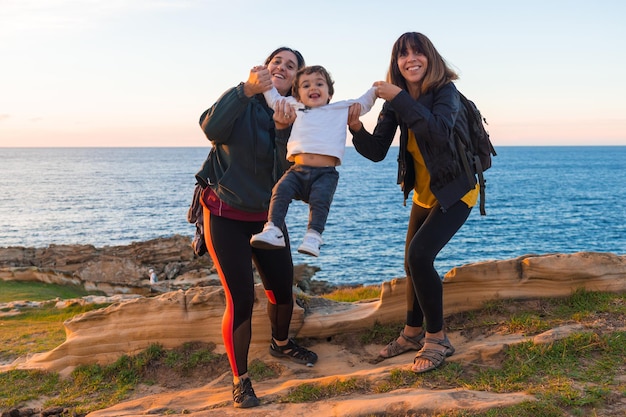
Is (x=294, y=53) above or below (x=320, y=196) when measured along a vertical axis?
above

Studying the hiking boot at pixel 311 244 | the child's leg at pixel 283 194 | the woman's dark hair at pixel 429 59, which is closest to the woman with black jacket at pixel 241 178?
the child's leg at pixel 283 194

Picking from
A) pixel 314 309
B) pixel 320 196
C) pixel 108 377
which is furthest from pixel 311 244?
pixel 108 377

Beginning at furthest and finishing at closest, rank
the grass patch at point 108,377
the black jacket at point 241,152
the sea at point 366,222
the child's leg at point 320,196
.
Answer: the sea at point 366,222
the grass patch at point 108,377
the black jacket at point 241,152
the child's leg at point 320,196

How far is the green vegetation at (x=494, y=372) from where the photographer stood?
459cm

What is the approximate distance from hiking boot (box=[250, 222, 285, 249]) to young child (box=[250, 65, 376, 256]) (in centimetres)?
10

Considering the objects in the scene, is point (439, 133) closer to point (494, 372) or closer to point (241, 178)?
point (241, 178)

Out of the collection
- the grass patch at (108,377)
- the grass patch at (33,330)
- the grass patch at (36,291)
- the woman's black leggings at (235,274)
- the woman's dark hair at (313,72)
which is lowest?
the grass patch at (36,291)

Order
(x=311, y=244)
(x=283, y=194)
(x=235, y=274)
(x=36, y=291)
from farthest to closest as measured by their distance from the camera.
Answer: (x=36, y=291)
(x=235, y=274)
(x=283, y=194)
(x=311, y=244)

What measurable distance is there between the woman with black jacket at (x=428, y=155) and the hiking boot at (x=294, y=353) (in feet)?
4.82

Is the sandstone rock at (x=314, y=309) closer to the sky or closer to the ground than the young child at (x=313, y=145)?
closer to the ground

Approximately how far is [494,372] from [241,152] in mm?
3204

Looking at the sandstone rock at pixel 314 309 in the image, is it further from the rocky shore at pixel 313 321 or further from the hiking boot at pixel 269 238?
the hiking boot at pixel 269 238

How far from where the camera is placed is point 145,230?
A: 46.0 meters

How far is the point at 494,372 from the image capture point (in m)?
5.16
